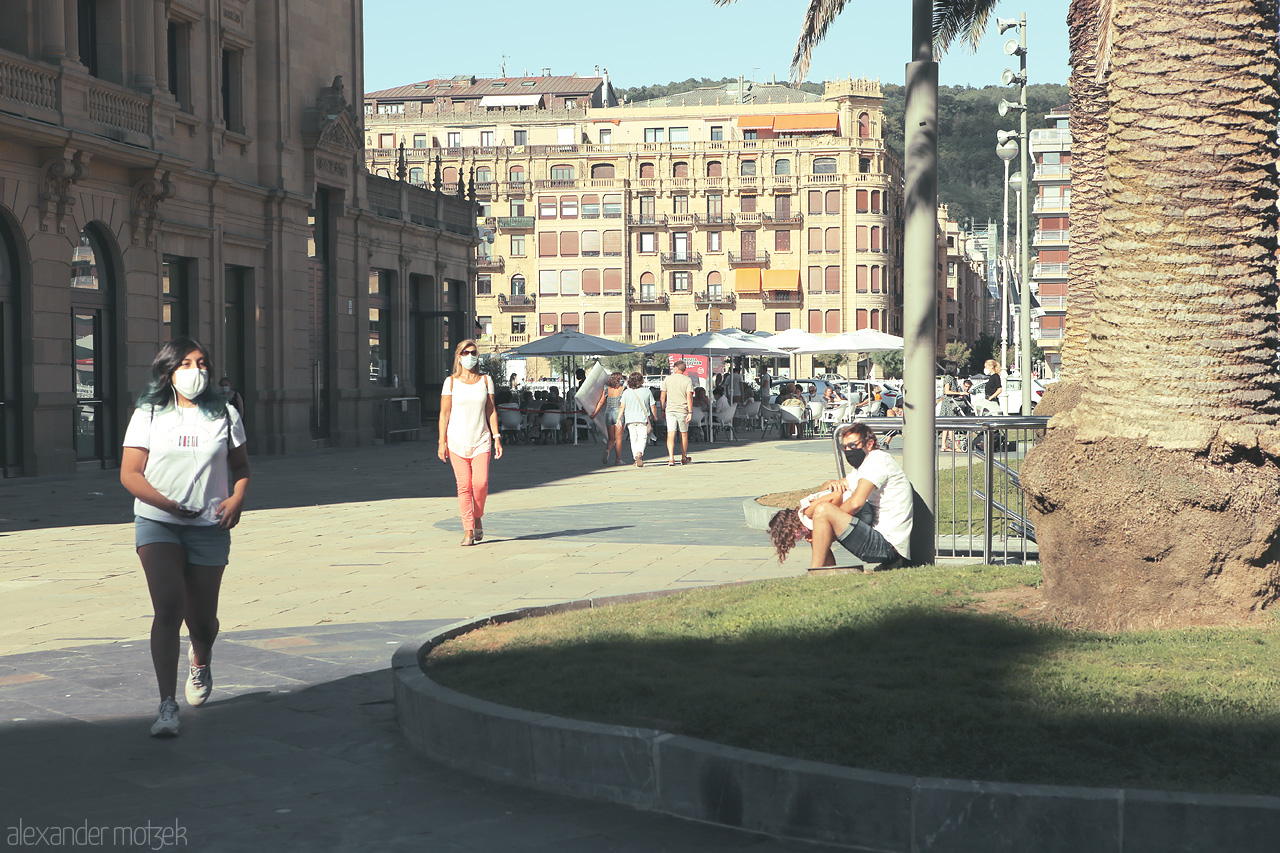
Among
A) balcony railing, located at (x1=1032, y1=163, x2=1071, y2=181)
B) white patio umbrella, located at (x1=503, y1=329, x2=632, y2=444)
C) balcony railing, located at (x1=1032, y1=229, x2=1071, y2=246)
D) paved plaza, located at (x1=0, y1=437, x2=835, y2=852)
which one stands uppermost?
balcony railing, located at (x1=1032, y1=163, x2=1071, y2=181)

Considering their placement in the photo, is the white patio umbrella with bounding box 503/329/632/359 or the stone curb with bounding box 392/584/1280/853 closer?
the stone curb with bounding box 392/584/1280/853

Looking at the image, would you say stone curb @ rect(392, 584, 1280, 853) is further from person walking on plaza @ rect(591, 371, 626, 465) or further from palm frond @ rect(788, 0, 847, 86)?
person walking on plaza @ rect(591, 371, 626, 465)

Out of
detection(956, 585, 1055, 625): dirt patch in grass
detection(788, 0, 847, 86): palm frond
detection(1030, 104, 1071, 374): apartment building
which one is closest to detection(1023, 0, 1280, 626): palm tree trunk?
detection(956, 585, 1055, 625): dirt patch in grass

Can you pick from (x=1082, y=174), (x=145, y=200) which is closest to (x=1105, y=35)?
(x=1082, y=174)

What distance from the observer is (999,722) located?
4887 mm

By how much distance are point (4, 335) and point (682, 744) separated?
1834 centimetres

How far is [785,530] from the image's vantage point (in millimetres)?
9273

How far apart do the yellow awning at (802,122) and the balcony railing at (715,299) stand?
12.6 metres

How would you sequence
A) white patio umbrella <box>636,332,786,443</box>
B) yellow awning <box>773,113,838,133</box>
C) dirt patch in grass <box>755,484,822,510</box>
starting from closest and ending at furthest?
dirt patch in grass <box>755,484,822,510</box>, white patio umbrella <box>636,332,786,443</box>, yellow awning <box>773,113,838,133</box>

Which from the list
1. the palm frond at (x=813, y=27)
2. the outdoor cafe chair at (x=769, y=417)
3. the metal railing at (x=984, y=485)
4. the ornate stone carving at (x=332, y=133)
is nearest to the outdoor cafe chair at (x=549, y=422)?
the outdoor cafe chair at (x=769, y=417)

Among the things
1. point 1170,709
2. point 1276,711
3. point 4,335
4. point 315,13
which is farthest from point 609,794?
point 315,13

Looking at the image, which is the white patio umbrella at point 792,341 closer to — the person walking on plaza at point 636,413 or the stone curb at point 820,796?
the person walking on plaza at point 636,413

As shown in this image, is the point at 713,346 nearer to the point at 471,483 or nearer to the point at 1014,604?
the point at 471,483

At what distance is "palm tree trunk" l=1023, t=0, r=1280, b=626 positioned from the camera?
6414 mm
